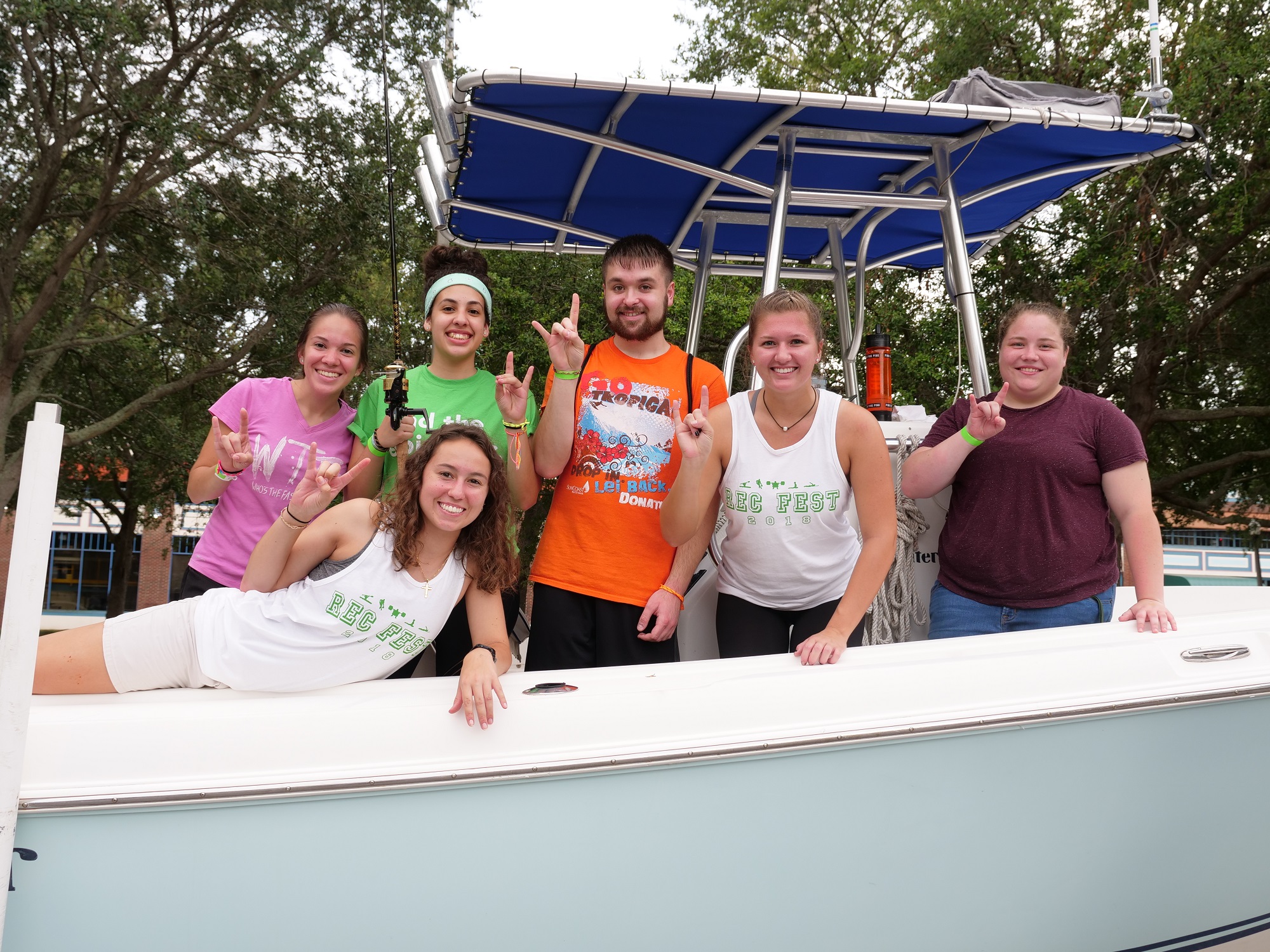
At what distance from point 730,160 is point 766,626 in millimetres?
1553

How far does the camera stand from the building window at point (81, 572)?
97.8ft

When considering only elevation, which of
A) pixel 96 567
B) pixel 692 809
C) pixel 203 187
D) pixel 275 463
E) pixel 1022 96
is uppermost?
pixel 203 187

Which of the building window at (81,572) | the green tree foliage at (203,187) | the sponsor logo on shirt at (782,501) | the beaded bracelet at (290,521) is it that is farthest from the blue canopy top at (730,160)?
the building window at (81,572)

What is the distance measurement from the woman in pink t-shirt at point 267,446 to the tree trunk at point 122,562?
16.6 meters

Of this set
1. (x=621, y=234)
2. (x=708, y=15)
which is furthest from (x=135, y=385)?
(x=621, y=234)

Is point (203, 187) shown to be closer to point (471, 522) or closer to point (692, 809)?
point (471, 522)

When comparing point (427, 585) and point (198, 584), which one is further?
point (198, 584)

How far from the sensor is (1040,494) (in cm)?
247

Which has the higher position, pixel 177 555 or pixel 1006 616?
pixel 1006 616

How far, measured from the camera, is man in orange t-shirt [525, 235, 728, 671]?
96.3 inches

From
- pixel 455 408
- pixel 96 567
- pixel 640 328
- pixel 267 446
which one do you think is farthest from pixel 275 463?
pixel 96 567

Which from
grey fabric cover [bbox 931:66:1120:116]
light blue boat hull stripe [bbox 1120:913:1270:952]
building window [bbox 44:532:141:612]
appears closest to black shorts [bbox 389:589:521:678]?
light blue boat hull stripe [bbox 1120:913:1270:952]

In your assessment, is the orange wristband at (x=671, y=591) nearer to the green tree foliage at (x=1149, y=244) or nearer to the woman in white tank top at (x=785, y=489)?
the woman in white tank top at (x=785, y=489)

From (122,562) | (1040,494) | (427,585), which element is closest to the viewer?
(427,585)
